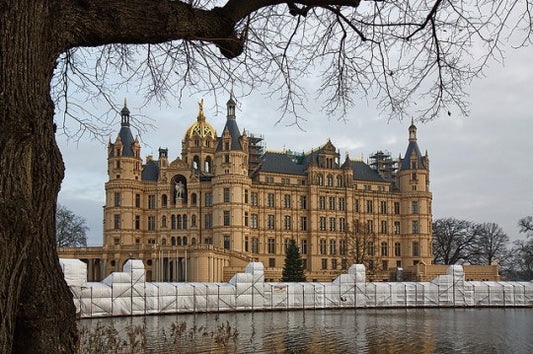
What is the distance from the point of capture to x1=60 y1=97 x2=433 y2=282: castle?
66.2 meters

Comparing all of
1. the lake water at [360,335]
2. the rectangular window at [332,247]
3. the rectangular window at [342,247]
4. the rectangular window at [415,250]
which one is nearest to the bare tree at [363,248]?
the rectangular window at [342,247]

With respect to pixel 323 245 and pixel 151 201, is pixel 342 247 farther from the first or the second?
pixel 151 201

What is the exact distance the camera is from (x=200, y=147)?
7462 cm

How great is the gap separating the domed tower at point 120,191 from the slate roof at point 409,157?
31.8m

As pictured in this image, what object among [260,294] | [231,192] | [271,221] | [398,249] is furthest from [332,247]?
[260,294]

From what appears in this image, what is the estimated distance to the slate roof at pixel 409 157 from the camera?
7781 centimetres

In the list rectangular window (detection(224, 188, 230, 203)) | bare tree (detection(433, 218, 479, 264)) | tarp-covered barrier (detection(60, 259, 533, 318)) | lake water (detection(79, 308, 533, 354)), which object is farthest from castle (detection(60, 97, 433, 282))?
lake water (detection(79, 308, 533, 354))

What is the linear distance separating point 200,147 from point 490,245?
37989 millimetres

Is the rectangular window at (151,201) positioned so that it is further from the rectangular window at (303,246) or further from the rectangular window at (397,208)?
the rectangular window at (397,208)

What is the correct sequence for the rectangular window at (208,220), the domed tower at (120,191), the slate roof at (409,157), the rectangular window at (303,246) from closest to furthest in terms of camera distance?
1. the domed tower at (120,191)
2. the rectangular window at (208,220)
3. the rectangular window at (303,246)
4. the slate roof at (409,157)

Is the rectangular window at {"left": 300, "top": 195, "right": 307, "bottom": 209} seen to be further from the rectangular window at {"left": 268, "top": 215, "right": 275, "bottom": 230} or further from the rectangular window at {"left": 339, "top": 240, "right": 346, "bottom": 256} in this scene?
the rectangular window at {"left": 339, "top": 240, "right": 346, "bottom": 256}

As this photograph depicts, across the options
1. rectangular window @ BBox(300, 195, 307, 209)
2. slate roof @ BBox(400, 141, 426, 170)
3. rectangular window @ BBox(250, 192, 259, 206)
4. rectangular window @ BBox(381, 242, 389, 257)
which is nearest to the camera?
rectangular window @ BBox(250, 192, 259, 206)

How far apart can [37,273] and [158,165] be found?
68.6m

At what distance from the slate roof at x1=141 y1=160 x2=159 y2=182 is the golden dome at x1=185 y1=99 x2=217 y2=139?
5843 millimetres
